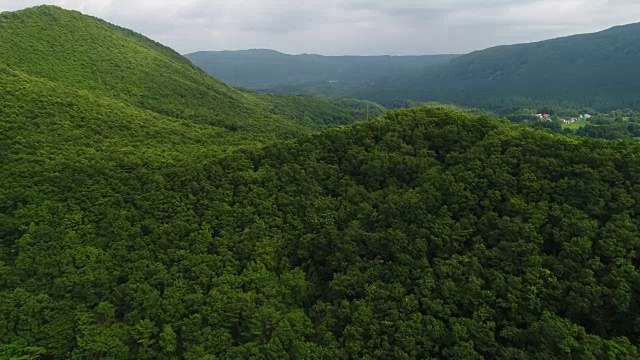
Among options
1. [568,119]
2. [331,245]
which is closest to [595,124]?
[568,119]

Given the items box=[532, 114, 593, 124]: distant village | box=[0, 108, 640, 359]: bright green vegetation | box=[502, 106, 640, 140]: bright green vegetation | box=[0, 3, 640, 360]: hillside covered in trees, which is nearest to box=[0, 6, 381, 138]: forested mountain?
box=[0, 3, 640, 360]: hillside covered in trees

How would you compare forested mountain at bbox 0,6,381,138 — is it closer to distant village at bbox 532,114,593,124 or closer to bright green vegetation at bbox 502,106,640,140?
bright green vegetation at bbox 502,106,640,140

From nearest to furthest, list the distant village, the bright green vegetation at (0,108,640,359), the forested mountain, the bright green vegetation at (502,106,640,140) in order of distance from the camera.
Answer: the bright green vegetation at (0,108,640,359) < the forested mountain < the bright green vegetation at (502,106,640,140) < the distant village

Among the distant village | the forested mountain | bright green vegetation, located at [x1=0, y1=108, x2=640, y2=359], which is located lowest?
the distant village

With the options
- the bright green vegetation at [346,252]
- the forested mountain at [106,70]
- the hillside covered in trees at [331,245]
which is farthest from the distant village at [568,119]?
the bright green vegetation at [346,252]

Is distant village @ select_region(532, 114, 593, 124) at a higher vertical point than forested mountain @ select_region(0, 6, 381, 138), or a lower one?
lower

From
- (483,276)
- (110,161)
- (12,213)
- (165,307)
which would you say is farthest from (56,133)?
(483,276)

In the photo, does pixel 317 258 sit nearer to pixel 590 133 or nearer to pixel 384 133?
pixel 384 133

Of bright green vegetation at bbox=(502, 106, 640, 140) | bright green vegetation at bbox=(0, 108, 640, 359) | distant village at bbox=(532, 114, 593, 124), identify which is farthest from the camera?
distant village at bbox=(532, 114, 593, 124)
